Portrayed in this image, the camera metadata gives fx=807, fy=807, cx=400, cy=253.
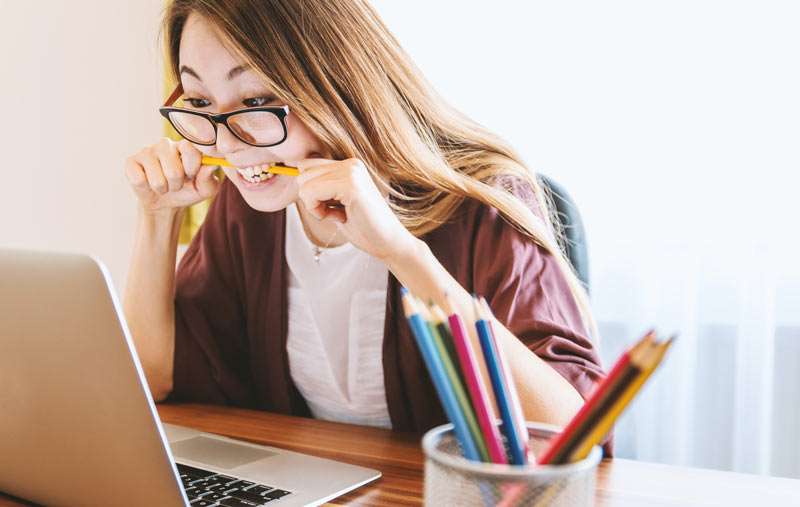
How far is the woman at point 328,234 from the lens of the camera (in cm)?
92

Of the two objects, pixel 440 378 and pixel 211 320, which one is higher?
pixel 440 378

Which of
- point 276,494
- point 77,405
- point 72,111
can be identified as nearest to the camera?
point 77,405

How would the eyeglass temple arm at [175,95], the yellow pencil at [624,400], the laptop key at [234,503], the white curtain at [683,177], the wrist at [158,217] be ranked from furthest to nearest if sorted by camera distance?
the white curtain at [683,177] → the wrist at [158,217] → the eyeglass temple arm at [175,95] → the laptop key at [234,503] → the yellow pencil at [624,400]

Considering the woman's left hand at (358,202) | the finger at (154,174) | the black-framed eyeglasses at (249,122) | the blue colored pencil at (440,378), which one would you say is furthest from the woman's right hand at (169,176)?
the blue colored pencil at (440,378)

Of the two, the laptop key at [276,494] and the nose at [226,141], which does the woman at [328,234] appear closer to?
the nose at [226,141]

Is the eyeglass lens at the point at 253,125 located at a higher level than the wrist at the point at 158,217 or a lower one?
higher

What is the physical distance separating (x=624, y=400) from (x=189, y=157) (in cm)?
91

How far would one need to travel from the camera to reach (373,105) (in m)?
1.04

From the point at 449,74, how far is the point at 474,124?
33.9 inches

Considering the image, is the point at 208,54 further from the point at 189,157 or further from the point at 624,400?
the point at 624,400

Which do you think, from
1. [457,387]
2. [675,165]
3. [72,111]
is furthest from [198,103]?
[72,111]

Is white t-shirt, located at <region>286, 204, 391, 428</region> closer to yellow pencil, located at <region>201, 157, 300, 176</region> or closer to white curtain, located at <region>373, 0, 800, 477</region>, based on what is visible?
yellow pencil, located at <region>201, 157, 300, 176</region>

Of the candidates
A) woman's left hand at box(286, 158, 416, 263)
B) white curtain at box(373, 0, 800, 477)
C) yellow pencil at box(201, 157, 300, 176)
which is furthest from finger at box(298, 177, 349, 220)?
white curtain at box(373, 0, 800, 477)

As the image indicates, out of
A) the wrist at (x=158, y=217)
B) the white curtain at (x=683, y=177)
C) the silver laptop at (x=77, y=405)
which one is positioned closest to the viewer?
the silver laptop at (x=77, y=405)
